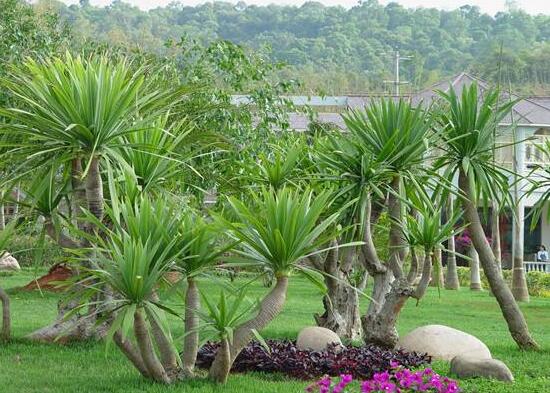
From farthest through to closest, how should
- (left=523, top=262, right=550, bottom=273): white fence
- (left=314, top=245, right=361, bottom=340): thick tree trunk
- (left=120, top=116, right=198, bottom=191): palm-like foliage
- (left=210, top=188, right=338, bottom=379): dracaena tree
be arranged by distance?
(left=523, top=262, right=550, bottom=273): white fence, (left=314, top=245, right=361, bottom=340): thick tree trunk, (left=120, top=116, right=198, bottom=191): palm-like foliage, (left=210, top=188, right=338, bottom=379): dracaena tree

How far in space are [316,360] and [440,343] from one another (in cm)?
195

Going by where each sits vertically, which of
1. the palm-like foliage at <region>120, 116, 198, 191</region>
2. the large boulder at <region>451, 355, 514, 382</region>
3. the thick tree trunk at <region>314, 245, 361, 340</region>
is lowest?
the thick tree trunk at <region>314, 245, 361, 340</region>

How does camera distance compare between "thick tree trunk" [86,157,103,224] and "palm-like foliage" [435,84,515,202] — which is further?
"palm-like foliage" [435,84,515,202]

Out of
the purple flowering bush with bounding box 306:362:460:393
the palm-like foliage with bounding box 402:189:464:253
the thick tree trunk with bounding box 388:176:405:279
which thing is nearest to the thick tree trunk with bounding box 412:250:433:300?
the palm-like foliage with bounding box 402:189:464:253

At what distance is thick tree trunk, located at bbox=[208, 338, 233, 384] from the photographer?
30.9 ft

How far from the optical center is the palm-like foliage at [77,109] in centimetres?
932

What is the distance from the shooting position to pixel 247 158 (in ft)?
49.4

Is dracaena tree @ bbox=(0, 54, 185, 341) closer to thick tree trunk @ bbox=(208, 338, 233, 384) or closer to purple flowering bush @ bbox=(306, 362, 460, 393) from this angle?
thick tree trunk @ bbox=(208, 338, 233, 384)

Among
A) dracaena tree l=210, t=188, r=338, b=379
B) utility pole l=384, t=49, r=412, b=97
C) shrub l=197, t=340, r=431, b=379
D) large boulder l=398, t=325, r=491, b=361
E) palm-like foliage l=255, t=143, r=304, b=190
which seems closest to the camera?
dracaena tree l=210, t=188, r=338, b=379

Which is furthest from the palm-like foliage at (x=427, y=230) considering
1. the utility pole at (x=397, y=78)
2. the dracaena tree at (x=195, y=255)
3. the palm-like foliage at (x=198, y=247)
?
the utility pole at (x=397, y=78)

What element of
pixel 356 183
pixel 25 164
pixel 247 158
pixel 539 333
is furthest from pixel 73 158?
pixel 539 333

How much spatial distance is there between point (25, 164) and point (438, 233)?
15.4ft

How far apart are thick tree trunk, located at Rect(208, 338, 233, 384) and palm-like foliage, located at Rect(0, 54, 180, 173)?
2.09 metres

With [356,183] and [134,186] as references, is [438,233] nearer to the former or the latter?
[356,183]
